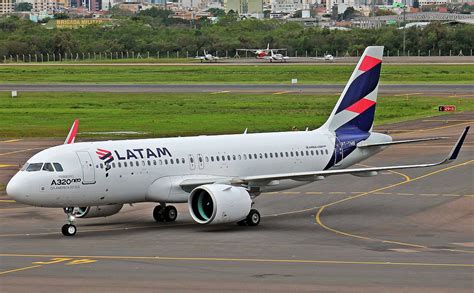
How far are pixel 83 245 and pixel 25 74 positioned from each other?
141m

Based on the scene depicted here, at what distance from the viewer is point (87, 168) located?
150 ft

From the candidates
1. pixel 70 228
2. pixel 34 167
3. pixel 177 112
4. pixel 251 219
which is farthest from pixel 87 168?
pixel 177 112

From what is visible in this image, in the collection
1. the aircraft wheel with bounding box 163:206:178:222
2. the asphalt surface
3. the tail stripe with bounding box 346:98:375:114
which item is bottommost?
the asphalt surface

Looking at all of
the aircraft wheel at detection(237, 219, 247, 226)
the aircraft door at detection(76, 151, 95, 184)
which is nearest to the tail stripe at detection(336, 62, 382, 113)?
the aircraft wheel at detection(237, 219, 247, 226)

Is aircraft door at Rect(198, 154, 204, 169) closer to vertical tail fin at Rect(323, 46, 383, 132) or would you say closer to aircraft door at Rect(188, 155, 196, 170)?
aircraft door at Rect(188, 155, 196, 170)

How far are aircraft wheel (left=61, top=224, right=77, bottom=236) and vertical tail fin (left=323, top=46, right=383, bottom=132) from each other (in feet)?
46.2

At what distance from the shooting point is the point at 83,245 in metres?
43.2

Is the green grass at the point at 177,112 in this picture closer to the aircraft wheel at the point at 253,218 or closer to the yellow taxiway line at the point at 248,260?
the aircraft wheel at the point at 253,218

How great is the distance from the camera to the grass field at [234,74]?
160 meters

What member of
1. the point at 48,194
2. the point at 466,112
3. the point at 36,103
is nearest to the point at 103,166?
the point at 48,194

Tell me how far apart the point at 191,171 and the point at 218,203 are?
11.5ft

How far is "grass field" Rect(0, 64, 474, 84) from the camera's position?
15988 cm

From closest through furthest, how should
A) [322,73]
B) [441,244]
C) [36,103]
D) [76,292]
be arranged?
1. [76,292]
2. [441,244]
3. [36,103]
4. [322,73]

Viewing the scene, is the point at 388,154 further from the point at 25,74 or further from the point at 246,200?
the point at 25,74
